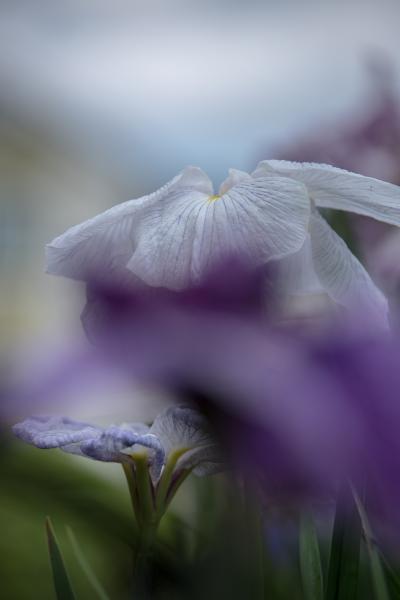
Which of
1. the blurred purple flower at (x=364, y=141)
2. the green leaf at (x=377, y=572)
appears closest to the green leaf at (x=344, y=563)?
the green leaf at (x=377, y=572)

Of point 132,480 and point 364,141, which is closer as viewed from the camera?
point 132,480

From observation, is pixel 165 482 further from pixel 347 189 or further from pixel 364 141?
pixel 364 141

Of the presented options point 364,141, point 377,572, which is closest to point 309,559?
point 377,572

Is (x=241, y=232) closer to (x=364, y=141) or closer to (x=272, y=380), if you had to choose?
(x=272, y=380)

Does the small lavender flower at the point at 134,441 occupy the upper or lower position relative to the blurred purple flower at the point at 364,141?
lower

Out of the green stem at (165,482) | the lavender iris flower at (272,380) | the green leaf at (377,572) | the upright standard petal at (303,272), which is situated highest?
the upright standard petal at (303,272)

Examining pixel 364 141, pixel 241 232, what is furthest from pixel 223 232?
pixel 364 141

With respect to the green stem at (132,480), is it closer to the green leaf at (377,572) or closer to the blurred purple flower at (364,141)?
the green leaf at (377,572)
